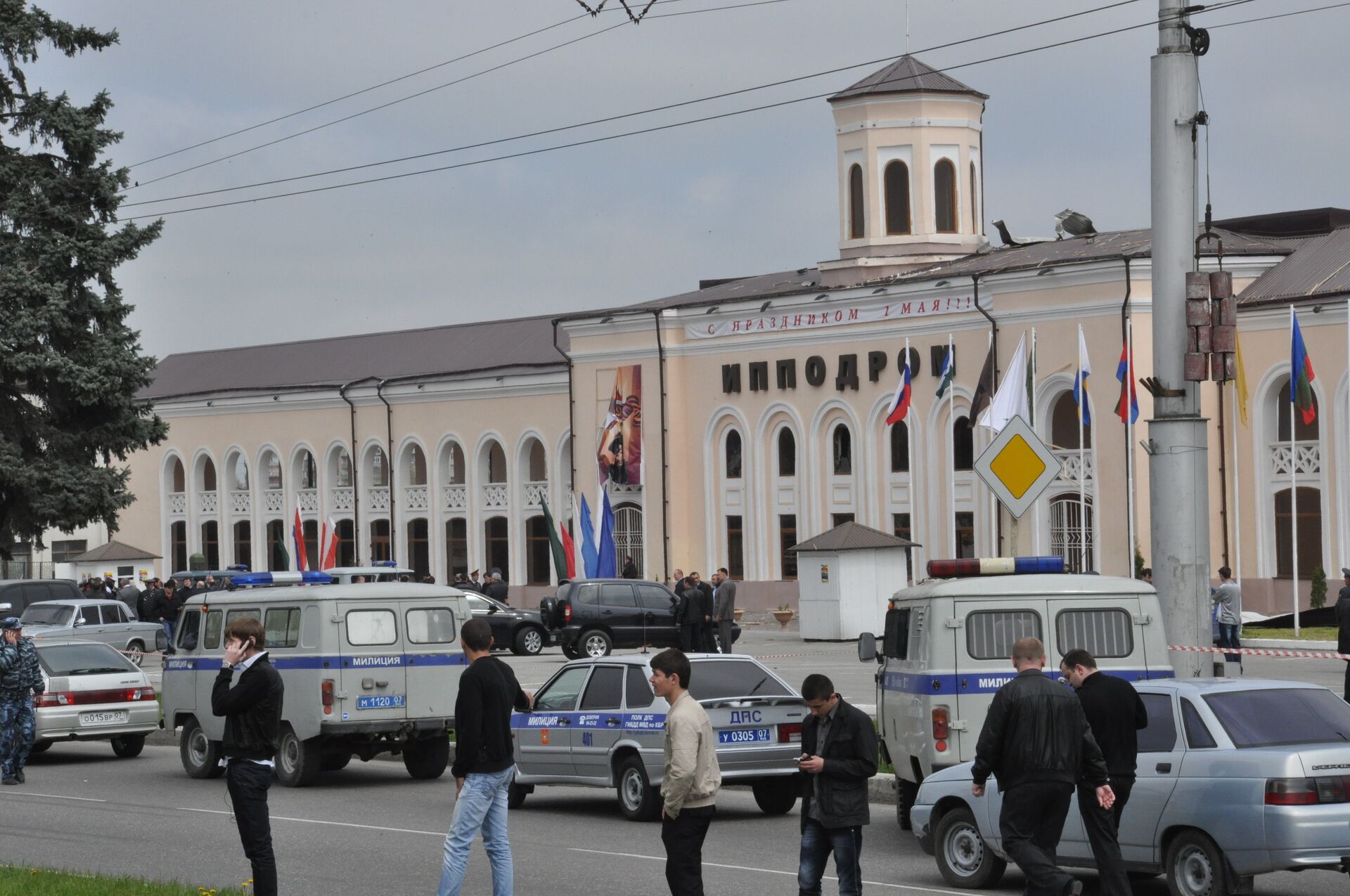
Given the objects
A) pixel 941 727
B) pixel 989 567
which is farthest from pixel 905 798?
pixel 989 567

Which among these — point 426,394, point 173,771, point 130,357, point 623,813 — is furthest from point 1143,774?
point 426,394

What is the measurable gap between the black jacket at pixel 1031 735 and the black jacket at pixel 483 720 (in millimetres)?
2610

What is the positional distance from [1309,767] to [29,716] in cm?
1434

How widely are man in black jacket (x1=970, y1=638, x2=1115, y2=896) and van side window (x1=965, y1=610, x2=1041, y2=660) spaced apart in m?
4.24

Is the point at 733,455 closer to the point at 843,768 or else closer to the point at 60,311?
the point at 60,311

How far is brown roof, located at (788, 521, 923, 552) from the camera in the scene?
139 ft

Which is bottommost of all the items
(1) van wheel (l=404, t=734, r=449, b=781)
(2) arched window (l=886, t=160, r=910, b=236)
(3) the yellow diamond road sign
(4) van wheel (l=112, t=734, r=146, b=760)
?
(4) van wheel (l=112, t=734, r=146, b=760)

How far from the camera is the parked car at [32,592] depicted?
42.3 m

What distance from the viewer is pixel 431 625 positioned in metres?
20.8

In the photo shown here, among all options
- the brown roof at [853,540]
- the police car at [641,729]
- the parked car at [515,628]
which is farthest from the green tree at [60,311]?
the police car at [641,729]

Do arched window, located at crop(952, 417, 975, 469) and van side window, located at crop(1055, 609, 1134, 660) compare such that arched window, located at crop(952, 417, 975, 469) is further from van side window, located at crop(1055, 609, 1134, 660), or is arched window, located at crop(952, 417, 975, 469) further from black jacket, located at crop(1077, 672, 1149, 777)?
black jacket, located at crop(1077, 672, 1149, 777)

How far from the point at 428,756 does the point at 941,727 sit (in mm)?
7545

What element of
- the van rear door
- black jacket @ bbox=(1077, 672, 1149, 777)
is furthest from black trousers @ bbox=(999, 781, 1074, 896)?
the van rear door

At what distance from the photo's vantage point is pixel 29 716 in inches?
851
